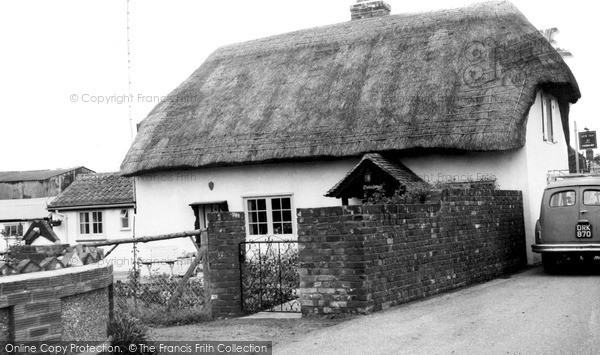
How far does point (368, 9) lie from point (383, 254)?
16.0 meters

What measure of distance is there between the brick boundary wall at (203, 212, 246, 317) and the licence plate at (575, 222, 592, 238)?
7.34 meters

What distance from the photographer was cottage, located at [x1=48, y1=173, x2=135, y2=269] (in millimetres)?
26734

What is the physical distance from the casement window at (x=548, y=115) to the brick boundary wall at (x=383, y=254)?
6.86m

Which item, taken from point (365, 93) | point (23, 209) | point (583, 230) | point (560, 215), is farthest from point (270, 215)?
point (23, 209)

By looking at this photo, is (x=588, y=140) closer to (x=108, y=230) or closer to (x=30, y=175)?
(x=108, y=230)

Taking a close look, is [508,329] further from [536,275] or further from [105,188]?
[105,188]

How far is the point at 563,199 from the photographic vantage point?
14.4 m

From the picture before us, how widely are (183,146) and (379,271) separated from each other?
12.0 meters

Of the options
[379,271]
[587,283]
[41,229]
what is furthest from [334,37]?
[41,229]

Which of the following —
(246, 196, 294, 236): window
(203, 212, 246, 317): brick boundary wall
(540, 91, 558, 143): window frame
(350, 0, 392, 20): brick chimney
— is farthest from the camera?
(350, 0, 392, 20): brick chimney

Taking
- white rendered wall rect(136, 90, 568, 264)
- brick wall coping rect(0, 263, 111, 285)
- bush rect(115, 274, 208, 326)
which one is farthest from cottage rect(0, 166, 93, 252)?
brick wall coping rect(0, 263, 111, 285)

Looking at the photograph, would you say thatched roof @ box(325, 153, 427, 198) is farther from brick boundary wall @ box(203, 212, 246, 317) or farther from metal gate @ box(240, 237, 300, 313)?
brick boundary wall @ box(203, 212, 246, 317)

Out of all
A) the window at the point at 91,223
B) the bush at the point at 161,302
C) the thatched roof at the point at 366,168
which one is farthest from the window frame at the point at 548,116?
the window at the point at 91,223

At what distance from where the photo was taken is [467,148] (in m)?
16.5
